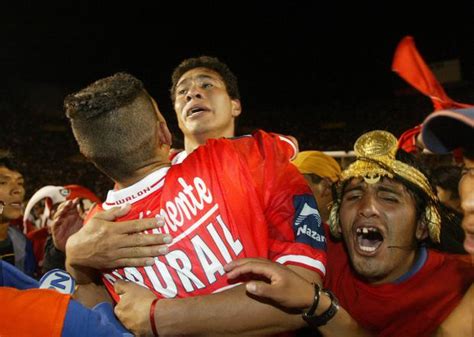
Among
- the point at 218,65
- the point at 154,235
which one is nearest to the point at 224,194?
the point at 154,235

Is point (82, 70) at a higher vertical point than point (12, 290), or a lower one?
lower

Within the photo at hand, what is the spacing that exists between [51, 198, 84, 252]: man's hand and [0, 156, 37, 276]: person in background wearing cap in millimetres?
1510

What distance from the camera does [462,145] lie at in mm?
1484

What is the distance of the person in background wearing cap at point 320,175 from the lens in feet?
10.9

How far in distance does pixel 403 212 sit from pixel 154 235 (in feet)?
3.49

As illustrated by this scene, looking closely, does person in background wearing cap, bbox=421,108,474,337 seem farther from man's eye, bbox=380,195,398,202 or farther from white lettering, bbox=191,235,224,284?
white lettering, bbox=191,235,224,284

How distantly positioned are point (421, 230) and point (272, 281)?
3.25 feet

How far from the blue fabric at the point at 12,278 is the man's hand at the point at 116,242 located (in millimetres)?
278

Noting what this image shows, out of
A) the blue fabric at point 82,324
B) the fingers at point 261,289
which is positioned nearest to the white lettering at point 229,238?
the fingers at point 261,289

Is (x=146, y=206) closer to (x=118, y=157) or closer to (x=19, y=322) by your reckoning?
(x=118, y=157)

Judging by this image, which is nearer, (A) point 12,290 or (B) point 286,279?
(A) point 12,290

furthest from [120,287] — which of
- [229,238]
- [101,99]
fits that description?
[101,99]

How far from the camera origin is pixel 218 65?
10.6ft

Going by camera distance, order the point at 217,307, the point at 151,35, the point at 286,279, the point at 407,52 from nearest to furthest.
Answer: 1. the point at 286,279
2. the point at 217,307
3. the point at 407,52
4. the point at 151,35
